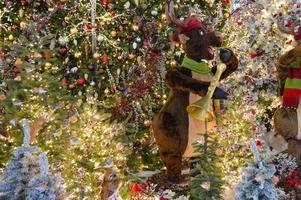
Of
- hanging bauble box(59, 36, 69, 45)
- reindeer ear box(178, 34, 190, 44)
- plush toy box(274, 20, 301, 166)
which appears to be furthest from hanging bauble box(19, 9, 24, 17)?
plush toy box(274, 20, 301, 166)

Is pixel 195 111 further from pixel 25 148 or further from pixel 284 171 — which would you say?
pixel 25 148

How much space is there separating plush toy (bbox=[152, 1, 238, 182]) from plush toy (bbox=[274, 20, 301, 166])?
53 cm

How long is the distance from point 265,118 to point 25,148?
4.01 m

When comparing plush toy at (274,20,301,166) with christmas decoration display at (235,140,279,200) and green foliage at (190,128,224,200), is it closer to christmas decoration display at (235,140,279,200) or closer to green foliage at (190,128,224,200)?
green foliage at (190,128,224,200)

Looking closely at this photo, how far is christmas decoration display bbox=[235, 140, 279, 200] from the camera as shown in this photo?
88.4 inches

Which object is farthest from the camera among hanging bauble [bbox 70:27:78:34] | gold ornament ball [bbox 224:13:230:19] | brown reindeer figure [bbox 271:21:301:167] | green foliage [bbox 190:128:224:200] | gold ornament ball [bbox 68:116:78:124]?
gold ornament ball [bbox 224:13:230:19]

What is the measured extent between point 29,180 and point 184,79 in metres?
2.01

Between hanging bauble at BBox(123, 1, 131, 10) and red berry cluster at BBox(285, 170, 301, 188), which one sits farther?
hanging bauble at BBox(123, 1, 131, 10)

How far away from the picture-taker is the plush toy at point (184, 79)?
13.0 ft

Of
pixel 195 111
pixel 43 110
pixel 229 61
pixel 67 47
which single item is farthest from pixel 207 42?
pixel 67 47

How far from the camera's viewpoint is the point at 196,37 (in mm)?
3980

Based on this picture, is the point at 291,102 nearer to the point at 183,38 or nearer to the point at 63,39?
the point at 183,38

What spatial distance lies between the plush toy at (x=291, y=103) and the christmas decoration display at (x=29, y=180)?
2655mm

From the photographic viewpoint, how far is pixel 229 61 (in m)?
4.00
